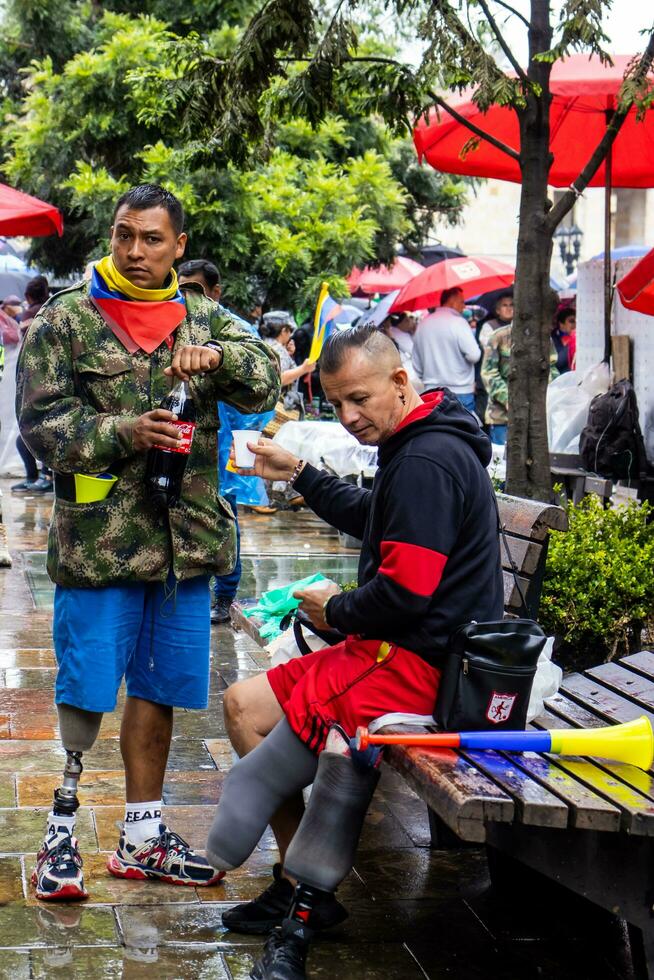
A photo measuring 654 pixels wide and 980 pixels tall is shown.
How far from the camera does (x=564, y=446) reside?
893 cm

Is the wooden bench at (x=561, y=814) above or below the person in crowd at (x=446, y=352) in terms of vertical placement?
below

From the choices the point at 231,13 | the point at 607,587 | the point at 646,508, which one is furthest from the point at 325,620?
the point at 231,13

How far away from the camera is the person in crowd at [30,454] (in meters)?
12.1

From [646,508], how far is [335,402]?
3327 millimetres

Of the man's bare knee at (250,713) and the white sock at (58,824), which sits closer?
the man's bare knee at (250,713)

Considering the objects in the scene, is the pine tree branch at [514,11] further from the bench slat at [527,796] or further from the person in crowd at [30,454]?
the person in crowd at [30,454]

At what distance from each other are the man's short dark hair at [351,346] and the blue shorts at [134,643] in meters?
0.81

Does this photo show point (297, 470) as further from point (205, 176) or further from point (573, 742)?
point (205, 176)

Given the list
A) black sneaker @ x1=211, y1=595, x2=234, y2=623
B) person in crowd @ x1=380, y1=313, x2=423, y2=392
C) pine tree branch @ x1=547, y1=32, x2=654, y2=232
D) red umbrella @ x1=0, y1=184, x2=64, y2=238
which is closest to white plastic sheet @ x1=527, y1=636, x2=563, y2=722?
pine tree branch @ x1=547, y1=32, x2=654, y2=232

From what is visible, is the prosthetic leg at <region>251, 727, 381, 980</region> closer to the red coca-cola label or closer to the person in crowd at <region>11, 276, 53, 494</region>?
the red coca-cola label

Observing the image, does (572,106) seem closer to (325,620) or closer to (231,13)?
(325,620)

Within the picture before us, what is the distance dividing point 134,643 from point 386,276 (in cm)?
1770

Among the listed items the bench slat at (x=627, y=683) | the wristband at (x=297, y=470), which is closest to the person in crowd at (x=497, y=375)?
the bench slat at (x=627, y=683)

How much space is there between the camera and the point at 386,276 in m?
21.1
